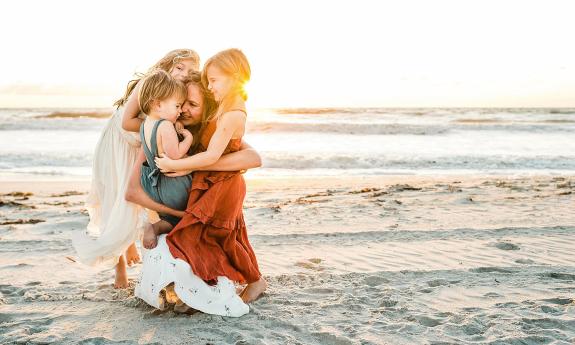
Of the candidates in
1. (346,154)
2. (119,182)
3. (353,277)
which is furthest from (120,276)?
(346,154)

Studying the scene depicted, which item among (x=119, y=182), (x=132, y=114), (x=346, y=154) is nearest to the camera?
(x=132, y=114)

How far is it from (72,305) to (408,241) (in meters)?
3.44

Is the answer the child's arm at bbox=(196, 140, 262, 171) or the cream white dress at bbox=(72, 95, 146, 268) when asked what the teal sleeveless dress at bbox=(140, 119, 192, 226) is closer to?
the child's arm at bbox=(196, 140, 262, 171)

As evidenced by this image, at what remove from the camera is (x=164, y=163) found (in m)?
3.68

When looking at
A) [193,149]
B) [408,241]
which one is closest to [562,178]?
[408,241]

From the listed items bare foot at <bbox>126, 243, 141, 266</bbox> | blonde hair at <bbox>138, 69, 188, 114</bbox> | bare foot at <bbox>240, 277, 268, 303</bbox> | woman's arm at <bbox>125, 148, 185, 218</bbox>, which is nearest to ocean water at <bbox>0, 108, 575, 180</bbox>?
bare foot at <bbox>126, 243, 141, 266</bbox>

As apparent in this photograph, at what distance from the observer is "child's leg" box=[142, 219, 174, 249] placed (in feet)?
12.6

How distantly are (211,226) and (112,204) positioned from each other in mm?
1005

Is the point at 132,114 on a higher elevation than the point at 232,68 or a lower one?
lower

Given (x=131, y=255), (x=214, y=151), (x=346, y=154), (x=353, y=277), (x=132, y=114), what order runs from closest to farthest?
(x=214, y=151), (x=132, y=114), (x=353, y=277), (x=131, y=255), (x=346, y=154)

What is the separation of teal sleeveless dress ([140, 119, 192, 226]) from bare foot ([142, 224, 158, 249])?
217 millimetres

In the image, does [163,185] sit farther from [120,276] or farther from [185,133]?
[120,276]

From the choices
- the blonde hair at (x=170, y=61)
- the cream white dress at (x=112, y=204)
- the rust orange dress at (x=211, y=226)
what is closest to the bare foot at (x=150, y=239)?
the rust orange dress at (x=211, y=226)

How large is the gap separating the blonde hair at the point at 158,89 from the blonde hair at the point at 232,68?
20cm
